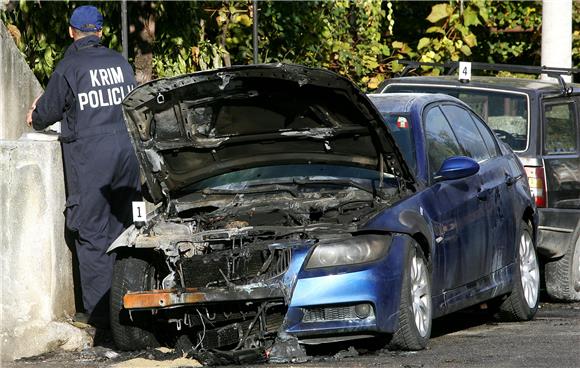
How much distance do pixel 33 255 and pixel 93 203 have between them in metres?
0.62

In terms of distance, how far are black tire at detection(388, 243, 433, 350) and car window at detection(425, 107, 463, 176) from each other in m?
0.94

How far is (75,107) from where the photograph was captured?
9.41 metres

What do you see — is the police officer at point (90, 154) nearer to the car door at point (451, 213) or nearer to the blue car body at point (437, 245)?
the blue car body at point (437, 245)

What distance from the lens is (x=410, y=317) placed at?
7.87 m

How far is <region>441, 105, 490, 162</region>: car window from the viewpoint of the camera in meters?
9.64

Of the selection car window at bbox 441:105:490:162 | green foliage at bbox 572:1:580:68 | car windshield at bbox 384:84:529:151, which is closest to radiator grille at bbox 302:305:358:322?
car window at bbox 441:105:490:162

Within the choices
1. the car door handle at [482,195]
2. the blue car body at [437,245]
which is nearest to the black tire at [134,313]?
the blue car body at [437,245]

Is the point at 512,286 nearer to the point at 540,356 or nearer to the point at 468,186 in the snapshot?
the point at 468,186

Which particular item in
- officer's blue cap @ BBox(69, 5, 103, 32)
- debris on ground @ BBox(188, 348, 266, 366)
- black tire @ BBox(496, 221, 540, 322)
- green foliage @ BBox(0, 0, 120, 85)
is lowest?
black tire @ BBox(496, 221, 540, 322)

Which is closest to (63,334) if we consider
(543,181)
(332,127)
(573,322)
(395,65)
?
(332,127)

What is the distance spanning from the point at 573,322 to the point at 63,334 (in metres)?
3.70

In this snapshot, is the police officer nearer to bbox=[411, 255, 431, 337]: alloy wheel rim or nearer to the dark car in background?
bbox=[411, 255, 431, 337]: alloy wheel rim

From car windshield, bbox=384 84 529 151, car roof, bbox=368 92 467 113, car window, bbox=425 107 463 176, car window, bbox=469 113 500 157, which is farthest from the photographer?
car windshield, bbox=384 84 529 151

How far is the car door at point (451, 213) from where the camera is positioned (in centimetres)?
859
